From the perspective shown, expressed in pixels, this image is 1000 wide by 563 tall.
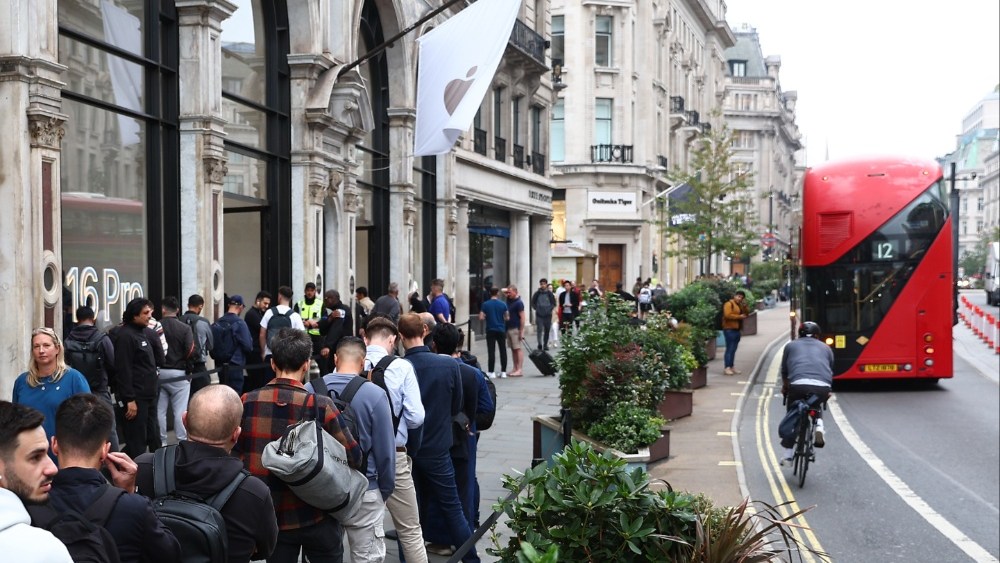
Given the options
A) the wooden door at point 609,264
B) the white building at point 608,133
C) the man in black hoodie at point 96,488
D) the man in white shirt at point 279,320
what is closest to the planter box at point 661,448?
the man in white shirt at point 279,320

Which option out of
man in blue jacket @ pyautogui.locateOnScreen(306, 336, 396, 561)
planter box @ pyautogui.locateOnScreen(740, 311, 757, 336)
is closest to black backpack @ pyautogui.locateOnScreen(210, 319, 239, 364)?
man in blue jacket @ pyautogui.locateOnScreen(306, 336, 396, 561)

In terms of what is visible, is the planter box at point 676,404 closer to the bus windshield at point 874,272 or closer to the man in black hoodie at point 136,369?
the bus windshield at point 874,272

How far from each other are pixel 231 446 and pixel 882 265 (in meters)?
16.4

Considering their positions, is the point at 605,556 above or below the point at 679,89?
below

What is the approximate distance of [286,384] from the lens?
5.30m

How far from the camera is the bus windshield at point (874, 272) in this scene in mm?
18594

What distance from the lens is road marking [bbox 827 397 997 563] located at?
8.86 meters

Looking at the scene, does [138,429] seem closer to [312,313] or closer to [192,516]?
[312,313]

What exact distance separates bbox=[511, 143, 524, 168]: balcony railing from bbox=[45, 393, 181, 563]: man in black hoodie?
99.4 feet

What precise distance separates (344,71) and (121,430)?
9059 millimetres

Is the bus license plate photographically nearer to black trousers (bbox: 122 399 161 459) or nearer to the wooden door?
black trousers (bbox: 122 399 161 459)

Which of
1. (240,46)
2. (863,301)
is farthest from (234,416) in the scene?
(863,301)

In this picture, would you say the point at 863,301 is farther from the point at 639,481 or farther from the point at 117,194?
the point at 639,481

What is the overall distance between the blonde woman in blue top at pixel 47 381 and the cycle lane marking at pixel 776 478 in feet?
15.6
